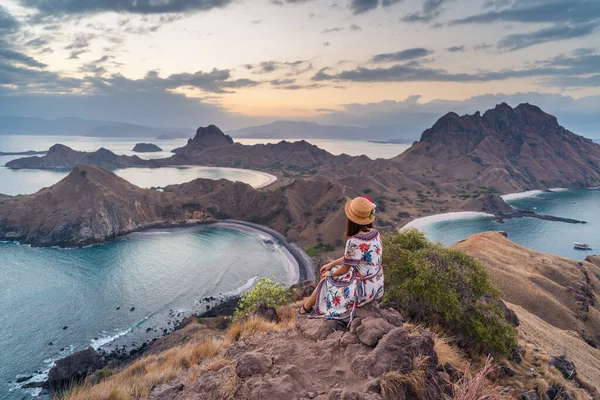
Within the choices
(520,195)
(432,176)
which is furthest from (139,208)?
(520,195)

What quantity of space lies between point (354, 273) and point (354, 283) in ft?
0.83

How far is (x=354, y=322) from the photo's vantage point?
656 centimetres

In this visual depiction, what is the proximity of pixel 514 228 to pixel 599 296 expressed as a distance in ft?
188

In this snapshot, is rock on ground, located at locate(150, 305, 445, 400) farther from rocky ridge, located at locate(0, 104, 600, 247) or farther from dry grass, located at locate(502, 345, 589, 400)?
rocky ridge, located at locate(0, 104, 600, 247)

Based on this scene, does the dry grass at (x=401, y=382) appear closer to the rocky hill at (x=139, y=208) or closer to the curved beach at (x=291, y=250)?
the curved beach at (x=291, y=250)

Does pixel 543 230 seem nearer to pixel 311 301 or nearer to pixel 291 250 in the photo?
pixel 291 250

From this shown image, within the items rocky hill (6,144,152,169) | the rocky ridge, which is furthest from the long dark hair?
rocky hill (6,144,152,169)

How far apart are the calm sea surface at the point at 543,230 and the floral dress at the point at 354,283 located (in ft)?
246

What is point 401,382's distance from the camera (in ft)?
16.8

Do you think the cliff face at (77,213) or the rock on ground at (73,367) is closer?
the rock on ground at (73,367)

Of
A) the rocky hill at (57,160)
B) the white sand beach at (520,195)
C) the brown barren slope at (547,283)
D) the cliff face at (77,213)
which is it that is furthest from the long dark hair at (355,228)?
the rocky hill at (57,160)

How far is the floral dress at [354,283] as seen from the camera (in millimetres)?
6012

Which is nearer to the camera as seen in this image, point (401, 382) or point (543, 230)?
point (401, 382)

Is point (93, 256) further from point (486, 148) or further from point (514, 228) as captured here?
point (486, 148)
